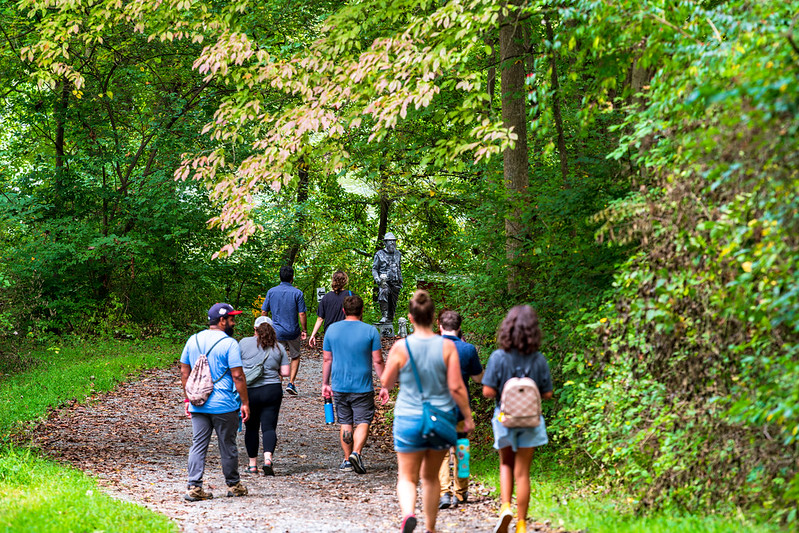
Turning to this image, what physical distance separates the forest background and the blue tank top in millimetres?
1714

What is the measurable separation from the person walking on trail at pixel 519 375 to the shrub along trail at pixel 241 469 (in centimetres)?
86

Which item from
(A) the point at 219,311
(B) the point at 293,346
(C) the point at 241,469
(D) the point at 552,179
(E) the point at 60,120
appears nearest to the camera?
(A) the point at 219,311

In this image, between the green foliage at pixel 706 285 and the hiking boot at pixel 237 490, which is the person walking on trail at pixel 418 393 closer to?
the green foliage at pixel 706 285

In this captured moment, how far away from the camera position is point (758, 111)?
423 centimetres

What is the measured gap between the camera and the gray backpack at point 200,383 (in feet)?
24.7

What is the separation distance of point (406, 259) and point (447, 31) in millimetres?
17922

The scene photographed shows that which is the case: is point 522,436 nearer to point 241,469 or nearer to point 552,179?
point 241,469

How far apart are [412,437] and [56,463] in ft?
17.5

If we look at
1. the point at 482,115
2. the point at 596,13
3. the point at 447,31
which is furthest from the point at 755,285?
the point at 482,115

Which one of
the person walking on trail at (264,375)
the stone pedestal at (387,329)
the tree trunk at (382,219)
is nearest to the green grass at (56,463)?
the person walking on trail at (264,375)

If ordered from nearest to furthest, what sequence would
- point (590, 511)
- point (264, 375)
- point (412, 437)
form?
point (412, 437) → point (590, 511) → point (264, 375)

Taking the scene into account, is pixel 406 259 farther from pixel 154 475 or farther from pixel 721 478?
pixel 721 478

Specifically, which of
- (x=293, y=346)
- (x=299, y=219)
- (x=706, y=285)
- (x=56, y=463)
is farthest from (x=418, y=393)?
(x=299, y=219)

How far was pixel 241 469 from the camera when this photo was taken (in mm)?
9312
